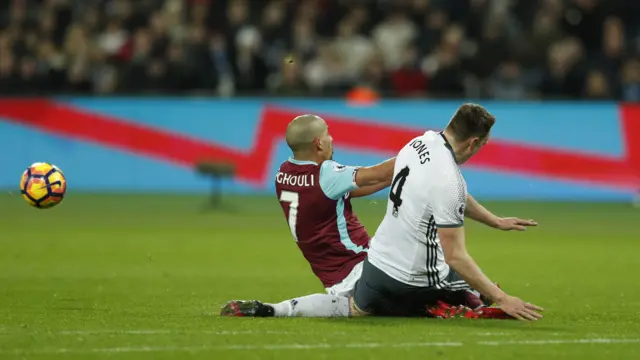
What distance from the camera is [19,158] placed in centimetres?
2447

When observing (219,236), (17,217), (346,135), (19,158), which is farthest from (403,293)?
(19,158)

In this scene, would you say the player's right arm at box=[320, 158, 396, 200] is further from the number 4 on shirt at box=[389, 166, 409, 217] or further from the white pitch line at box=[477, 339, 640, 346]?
the white pitch line at box=[477, 339, 640, 346]

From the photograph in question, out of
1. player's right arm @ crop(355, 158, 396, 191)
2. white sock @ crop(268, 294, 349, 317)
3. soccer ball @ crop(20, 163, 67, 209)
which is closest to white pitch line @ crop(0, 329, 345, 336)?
white sock @ crop(268, 294, 349, 317)

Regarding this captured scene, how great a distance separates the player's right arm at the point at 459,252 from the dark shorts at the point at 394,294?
672 millimetres

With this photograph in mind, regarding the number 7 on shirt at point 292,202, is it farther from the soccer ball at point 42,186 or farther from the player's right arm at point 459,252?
the soccer ball at point 42,186

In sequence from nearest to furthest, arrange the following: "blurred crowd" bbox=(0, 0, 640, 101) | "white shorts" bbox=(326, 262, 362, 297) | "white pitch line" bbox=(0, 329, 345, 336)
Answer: "white pitch line" bbox=(0, 329, 345, 336) → "white shorts" bbox=(326, 262, 362, 297) → "blurred crowd" bbox=(0, 0, 640, 101)

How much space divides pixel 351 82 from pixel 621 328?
1650cm

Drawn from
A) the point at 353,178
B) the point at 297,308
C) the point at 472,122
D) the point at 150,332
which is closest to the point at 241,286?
the point at 297,308

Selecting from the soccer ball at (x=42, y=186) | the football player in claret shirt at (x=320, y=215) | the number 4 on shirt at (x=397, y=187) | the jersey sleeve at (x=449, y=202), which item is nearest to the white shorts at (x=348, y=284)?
the football player in claret shirt at (x=320, y=215)

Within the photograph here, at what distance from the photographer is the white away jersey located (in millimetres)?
8562

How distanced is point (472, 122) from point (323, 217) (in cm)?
145

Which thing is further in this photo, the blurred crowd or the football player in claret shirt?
→ the blurred crowd

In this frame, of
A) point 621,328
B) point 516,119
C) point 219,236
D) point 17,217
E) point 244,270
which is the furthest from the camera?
point 516,119

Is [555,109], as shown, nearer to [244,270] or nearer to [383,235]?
[244,270]
